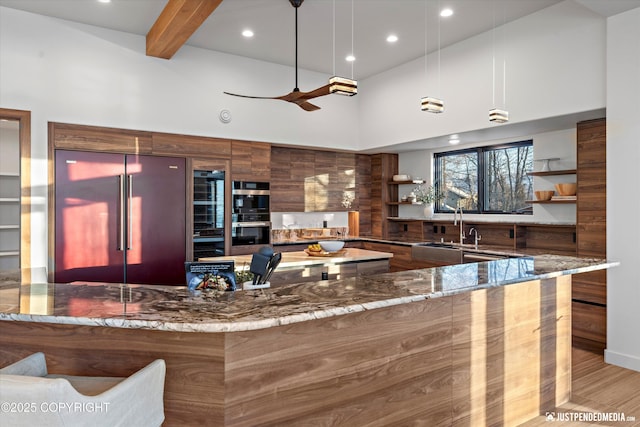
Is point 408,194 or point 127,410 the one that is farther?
point 408,194

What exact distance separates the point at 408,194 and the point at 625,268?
3456mm

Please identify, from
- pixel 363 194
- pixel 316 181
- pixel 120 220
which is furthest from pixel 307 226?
pixel 120 220

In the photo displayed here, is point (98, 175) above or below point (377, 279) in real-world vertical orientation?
above

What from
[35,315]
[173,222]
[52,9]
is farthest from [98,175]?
[35,315]

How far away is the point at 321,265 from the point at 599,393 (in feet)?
7.89

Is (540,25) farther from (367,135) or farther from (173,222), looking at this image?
(173,222)

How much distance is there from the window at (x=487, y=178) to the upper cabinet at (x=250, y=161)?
2.57 meters

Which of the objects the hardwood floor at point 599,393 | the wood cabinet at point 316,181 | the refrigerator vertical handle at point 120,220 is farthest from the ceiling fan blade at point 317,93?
the hardwood floor at point 599,393

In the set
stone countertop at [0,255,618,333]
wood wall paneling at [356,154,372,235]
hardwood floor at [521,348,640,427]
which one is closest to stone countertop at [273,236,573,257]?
wood wall paneling at [356,154,372,235]

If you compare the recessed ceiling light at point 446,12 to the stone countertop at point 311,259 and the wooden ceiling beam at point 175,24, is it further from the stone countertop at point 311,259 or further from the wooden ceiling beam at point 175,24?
the stone countertop at point 311,259

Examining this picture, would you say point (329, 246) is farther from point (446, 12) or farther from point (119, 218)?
point (446, 12)

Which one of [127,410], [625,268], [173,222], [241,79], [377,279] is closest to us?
[127,410]

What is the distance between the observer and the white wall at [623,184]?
3.49 meters

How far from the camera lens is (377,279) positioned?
2.26m
